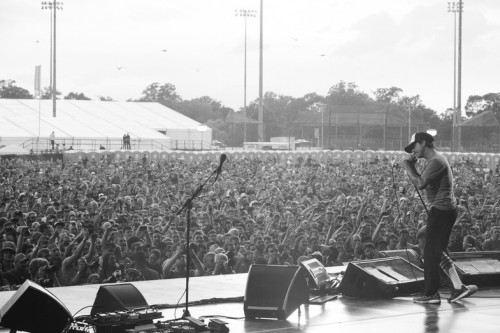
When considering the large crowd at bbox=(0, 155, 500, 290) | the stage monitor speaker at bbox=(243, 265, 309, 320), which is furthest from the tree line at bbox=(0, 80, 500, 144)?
the stage monitor speaker at bbox=(243, 265, 309, 320)

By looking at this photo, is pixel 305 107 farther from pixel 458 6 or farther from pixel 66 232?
pixel 66 232

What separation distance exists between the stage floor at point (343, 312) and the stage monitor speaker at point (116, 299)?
466 mm

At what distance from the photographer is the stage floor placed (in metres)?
5.64

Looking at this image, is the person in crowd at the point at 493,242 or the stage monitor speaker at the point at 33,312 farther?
the person in crowd at the point at 493,242

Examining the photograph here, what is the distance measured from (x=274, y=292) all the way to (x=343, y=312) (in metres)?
0.67

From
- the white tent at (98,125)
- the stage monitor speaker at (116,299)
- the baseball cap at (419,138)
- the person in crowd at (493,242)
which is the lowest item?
the person in crowd at (493,242)

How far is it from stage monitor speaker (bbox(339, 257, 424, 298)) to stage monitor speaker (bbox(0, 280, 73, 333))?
2818mm

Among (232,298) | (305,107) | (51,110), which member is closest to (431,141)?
(232,298)

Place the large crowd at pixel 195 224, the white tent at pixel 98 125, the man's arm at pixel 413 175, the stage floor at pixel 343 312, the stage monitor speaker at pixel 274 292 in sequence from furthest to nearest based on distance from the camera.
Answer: the white tent at pixel 98 125 → the large crowd at pixel 195 224 → the man's arm at pixel 413 175 → the stage monitor speaker at pixel 274 292 → the stage floor at pixel 343 312

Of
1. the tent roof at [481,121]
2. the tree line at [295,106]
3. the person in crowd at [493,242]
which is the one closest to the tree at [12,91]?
the tree line at [295,106]

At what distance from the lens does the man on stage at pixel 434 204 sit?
6.52 meters

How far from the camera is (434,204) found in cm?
654

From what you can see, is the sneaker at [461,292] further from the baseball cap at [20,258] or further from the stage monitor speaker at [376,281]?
the baseball cap at [20,258]

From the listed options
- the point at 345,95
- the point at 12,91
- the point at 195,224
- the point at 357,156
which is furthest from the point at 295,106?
the point at 195,224
